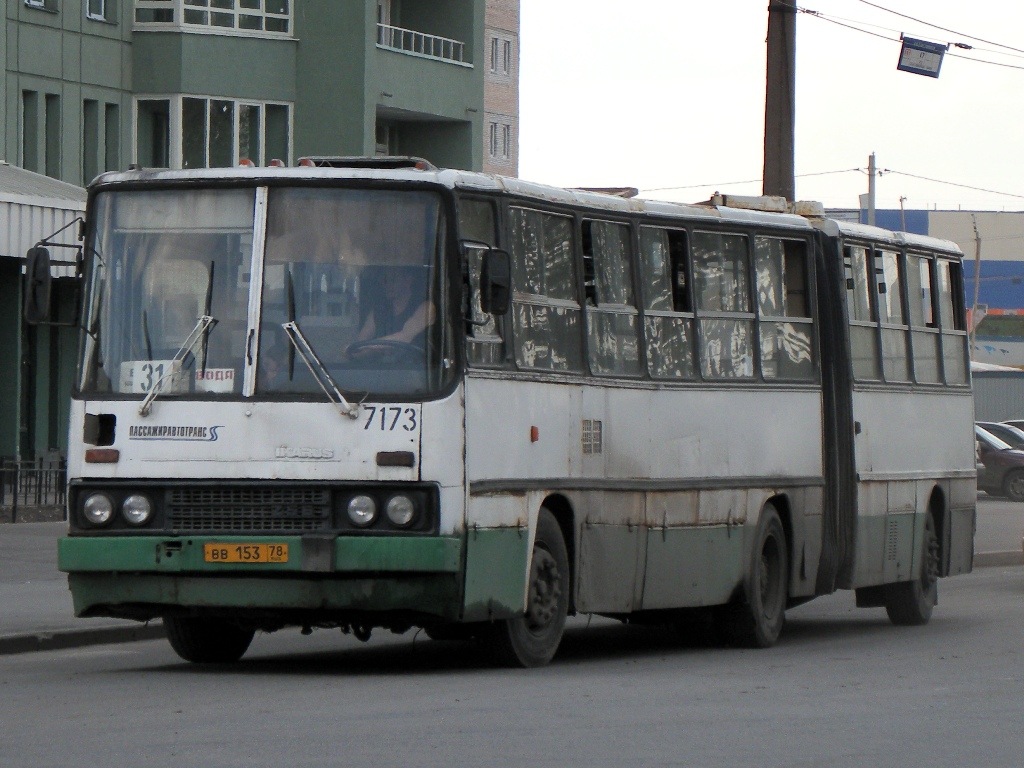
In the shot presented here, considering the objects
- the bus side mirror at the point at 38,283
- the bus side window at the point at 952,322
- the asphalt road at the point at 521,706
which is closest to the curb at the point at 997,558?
the bus side window at the point at 952,322

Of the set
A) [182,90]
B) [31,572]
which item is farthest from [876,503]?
[182,90]

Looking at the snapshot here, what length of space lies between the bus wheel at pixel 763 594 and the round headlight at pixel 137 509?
15.7 feet

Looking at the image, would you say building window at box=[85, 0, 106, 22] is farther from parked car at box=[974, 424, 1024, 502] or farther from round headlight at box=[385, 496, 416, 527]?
round headlight at box=[385, 496, 416, 527]

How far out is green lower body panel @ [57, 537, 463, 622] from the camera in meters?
12.4

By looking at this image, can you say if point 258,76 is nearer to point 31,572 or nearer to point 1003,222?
point 31,572

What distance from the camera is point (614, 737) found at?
32.7 ft

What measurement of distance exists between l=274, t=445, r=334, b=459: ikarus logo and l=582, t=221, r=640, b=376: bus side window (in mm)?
2399

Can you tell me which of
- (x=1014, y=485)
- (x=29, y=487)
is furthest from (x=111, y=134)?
Result: (x=1014, y=485)

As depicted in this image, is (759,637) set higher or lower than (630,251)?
lower

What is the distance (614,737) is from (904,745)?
1220 millimetres

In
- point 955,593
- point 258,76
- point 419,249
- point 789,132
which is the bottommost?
point 955,593

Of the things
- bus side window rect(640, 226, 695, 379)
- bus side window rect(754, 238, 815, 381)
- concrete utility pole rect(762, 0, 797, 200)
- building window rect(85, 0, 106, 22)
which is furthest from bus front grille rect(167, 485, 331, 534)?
building window rect(85, 0, 106, 22)

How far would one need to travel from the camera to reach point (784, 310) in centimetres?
1695

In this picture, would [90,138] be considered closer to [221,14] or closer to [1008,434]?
[221,14]
